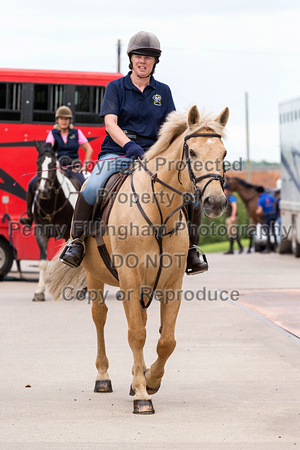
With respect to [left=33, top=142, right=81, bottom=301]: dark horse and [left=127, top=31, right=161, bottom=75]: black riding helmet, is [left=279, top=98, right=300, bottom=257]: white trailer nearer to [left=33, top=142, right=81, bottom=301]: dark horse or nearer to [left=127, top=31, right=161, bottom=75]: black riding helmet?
→ [left=33, top=142, right=81, bottom=301]: dark horse

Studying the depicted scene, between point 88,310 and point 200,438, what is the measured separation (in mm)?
7873

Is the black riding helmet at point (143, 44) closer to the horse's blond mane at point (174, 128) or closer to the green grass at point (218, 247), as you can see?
the horse's blond mane at point (174, 128)

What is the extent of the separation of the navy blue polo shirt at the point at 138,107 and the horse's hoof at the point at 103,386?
6.66 feet

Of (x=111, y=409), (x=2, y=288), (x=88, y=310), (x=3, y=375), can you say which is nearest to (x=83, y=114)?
(x=2, y=288)

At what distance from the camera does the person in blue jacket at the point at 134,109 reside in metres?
7.85

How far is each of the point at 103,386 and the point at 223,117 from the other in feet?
8.54

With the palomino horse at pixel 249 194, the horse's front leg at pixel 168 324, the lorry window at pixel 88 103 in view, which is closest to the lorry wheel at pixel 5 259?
the lorry window at pixel 88 103

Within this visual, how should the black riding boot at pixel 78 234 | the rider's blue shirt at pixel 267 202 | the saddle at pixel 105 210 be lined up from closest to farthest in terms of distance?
the saddle at pixel 105 210, the black riding boot at pixel 78 234, the rider's blue shirt at pixel 267 202

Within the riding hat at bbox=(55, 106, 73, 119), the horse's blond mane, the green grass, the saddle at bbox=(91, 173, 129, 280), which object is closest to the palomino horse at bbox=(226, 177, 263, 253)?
the green grass

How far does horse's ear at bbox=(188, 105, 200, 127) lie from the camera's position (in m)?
6.77

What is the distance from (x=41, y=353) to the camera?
990 cm

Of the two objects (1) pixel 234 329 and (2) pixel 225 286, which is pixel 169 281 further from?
(2) pixel 225 286

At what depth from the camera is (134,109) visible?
7.91 metres

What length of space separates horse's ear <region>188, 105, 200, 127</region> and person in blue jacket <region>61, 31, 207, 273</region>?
3.60ft
